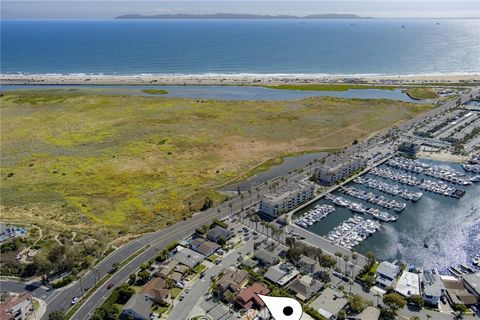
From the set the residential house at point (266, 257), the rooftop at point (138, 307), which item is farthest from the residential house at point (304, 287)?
the rooftop at point (138, 307)

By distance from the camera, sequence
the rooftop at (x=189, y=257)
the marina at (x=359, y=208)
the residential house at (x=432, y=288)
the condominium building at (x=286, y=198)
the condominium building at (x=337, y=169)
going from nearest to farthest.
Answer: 1. the residential house at (x=432, y=288)
2. the rooftop at (x=189, y=257)
3. the marina at (x=359, y=208)
4. the condominium building at (x=286, y=198)
5. the condominium building at (x=337, y=169)

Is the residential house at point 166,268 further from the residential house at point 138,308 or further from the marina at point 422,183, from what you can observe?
the marina at point 422,183

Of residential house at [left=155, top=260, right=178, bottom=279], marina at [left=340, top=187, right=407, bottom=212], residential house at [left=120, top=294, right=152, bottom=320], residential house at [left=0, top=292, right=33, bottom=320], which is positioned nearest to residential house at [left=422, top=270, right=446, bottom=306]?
marina at [left=340, top=187, right=407, bottom=212]

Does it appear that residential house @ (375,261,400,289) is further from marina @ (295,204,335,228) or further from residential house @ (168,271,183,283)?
residential house @ (168,271,183,283)

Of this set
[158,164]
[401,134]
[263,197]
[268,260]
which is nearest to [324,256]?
[268,260]

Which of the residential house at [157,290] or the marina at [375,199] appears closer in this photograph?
the residential house at [157,290]
